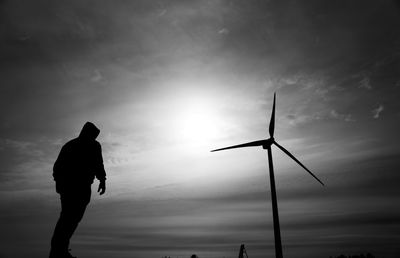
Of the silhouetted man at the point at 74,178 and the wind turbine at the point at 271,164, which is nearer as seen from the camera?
the silhouetted man at the point at 74,178

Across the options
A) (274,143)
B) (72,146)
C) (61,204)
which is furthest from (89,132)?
(274,143)

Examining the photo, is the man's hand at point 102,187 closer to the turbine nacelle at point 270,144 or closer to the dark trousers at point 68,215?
the dark trousers at point 68,215

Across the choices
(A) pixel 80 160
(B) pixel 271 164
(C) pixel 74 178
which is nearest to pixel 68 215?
(C) pixel 74 178

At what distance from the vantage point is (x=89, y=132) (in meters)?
9.68

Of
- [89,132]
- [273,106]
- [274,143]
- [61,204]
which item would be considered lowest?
[61,204]

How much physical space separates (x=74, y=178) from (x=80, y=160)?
0.59m

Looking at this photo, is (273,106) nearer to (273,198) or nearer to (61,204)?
(273,198)

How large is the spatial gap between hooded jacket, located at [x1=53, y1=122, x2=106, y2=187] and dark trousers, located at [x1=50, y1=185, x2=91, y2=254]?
29cm

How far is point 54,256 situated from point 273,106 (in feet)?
102

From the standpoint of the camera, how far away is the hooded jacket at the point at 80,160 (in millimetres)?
9018

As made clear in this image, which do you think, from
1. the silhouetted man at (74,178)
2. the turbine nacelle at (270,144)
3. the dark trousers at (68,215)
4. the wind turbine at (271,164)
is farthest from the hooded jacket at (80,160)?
the turbine nacelle at (270,144)

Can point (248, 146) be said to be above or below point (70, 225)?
above

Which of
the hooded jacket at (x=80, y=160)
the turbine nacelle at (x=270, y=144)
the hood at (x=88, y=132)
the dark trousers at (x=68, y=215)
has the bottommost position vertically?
the dark trousers at (x=68, y=215)

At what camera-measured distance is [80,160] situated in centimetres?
927
